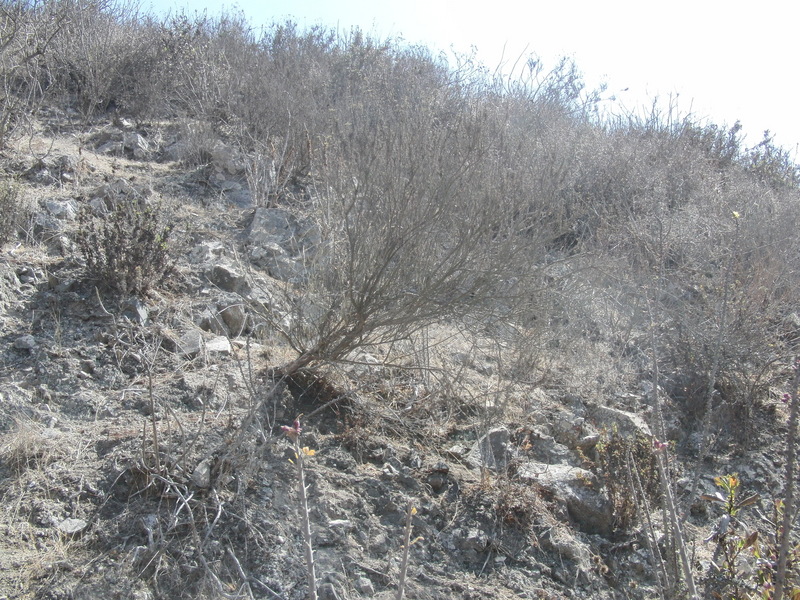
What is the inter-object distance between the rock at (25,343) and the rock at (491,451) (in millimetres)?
2351

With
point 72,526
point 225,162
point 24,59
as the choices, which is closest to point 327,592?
point 72,526

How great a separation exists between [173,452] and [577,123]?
7687 millimetres

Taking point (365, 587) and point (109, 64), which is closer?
point (365, 587)

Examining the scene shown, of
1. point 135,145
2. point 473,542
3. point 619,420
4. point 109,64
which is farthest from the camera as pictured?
point 109,64

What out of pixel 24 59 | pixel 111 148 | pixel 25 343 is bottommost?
pixel 25 343

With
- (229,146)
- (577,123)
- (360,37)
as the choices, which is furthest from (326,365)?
(360,37)

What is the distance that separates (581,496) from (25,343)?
2.98 metres

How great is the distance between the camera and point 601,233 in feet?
19.4

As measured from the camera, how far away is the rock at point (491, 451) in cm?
357

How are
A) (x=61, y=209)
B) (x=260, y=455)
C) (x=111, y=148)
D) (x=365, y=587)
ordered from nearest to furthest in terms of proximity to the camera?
(x=365, y=587), (x=260, y=455), (x=61, y=209), (x=111, y=148)

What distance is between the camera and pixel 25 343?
133 inches

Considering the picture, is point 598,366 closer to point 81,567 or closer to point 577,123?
point 81,567

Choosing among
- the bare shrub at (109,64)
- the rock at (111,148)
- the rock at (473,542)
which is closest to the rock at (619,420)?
the rock at (473,542)

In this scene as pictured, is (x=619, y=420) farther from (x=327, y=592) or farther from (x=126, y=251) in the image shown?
(x=126, y=251)
